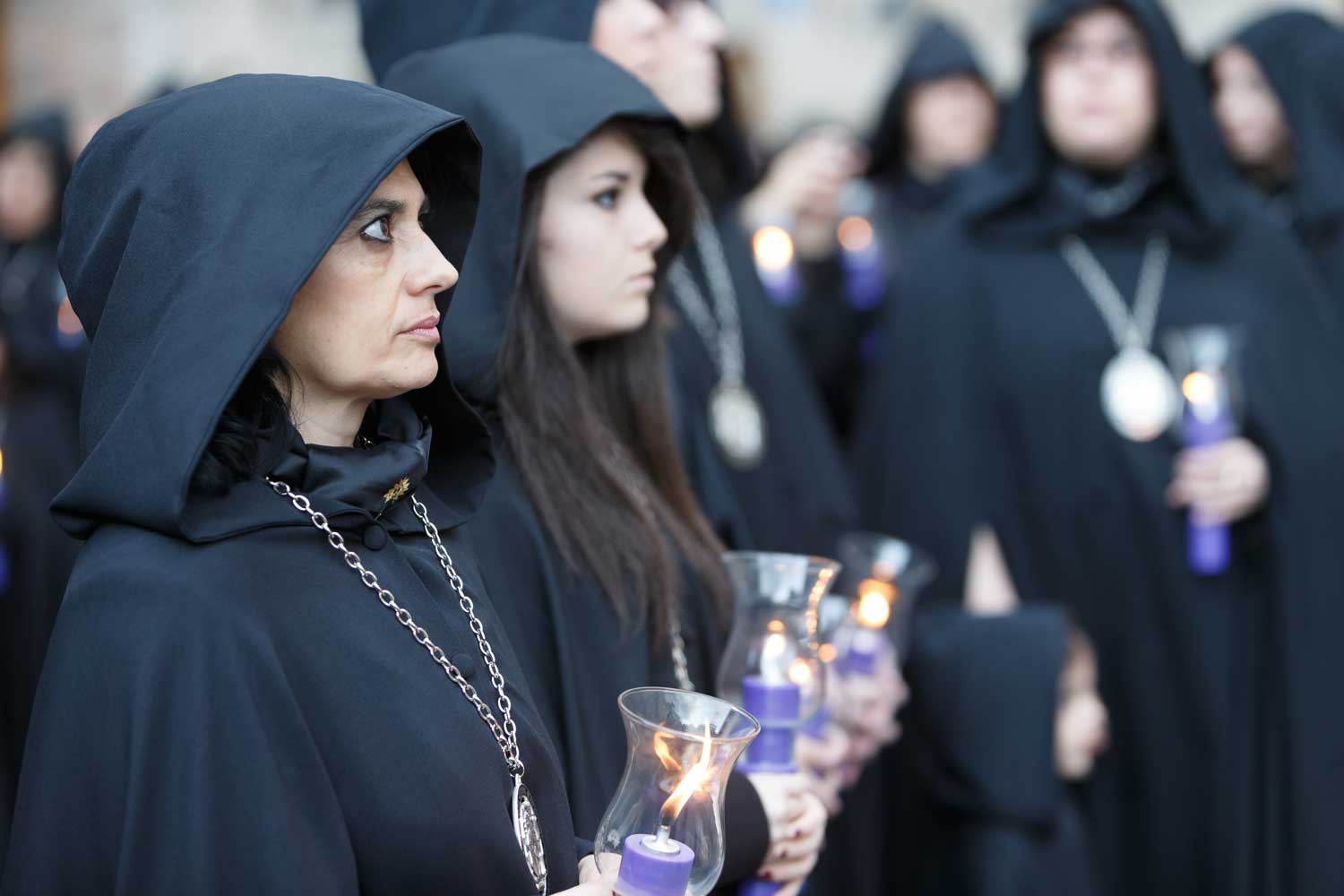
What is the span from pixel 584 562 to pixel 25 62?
8703 mm

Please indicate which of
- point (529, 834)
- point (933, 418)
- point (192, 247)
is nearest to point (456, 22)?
point (192, 247)

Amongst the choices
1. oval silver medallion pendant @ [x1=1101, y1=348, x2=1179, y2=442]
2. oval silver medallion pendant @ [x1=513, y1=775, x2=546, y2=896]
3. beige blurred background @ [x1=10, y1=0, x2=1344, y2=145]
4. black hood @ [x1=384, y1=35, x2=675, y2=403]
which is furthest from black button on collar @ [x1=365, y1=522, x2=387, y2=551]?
beige blurred background @ [x1=10, y1=0, x2=1344, y2=145]

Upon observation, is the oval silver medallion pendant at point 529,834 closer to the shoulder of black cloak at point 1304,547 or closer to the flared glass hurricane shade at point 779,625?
the flared glass hurricane shade at point 779,625

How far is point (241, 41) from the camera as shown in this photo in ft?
32.7

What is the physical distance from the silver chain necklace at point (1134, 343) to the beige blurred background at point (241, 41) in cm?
529

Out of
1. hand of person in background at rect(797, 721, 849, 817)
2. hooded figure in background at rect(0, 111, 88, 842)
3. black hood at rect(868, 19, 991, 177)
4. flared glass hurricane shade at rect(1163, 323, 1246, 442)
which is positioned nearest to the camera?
hand of person in background at rect(797, 721, 849, 817)

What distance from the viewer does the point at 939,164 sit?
258 inches

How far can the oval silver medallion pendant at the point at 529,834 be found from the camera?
6.97 ft

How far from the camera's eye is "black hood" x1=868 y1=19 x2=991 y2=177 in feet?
21.6

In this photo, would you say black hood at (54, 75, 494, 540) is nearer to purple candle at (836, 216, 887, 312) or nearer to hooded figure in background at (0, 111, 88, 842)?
hooded figure in background at (0, 111, 88, 842)

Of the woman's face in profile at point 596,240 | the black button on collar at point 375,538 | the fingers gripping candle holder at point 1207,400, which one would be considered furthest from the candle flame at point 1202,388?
the black button on collar at point 375,538

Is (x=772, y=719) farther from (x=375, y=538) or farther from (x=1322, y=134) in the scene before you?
(x=1322, y=134)

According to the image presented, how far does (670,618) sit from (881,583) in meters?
0.62

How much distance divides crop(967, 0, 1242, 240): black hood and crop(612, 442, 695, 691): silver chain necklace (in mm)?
2272
